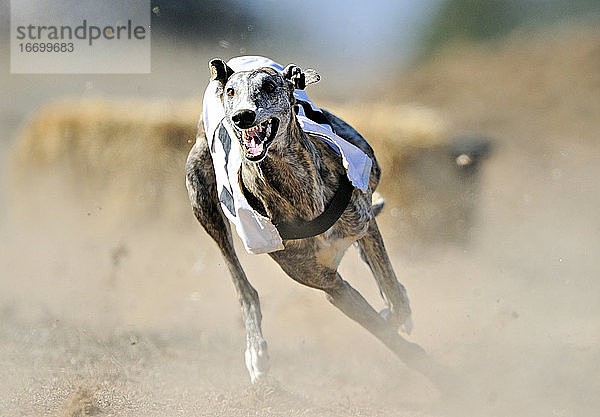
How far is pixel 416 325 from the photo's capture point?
544cm

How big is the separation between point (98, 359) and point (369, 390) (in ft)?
6.84

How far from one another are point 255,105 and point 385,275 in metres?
1.52

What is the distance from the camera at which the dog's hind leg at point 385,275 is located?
3740mm

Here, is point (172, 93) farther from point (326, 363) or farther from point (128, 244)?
point (326, 363)

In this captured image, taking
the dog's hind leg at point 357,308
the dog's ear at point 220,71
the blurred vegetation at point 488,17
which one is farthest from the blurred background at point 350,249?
the dog's ear at point 220,71

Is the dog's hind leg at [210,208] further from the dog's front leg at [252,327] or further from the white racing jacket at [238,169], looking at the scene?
A: the white racing jacket at [238,169]

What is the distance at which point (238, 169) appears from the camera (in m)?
3.12

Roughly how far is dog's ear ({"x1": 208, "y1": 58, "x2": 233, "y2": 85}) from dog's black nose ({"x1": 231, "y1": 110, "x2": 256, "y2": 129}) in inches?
12.7

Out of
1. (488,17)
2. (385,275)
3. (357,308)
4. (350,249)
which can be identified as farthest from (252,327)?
(488,17)

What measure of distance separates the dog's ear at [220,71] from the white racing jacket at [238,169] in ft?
0.57

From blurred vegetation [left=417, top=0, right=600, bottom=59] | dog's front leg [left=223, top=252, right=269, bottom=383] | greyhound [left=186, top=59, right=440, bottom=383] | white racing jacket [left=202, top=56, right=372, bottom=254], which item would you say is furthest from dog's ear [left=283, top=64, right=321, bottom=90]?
blurred vegetation [left=417, top=0, right=600, bottom=59]

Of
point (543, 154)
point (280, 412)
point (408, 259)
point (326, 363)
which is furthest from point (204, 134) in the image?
point (543, 154)

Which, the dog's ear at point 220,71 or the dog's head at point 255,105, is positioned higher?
the dog's ear at point 220,71

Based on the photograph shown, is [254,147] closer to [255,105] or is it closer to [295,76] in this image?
[255,105]
